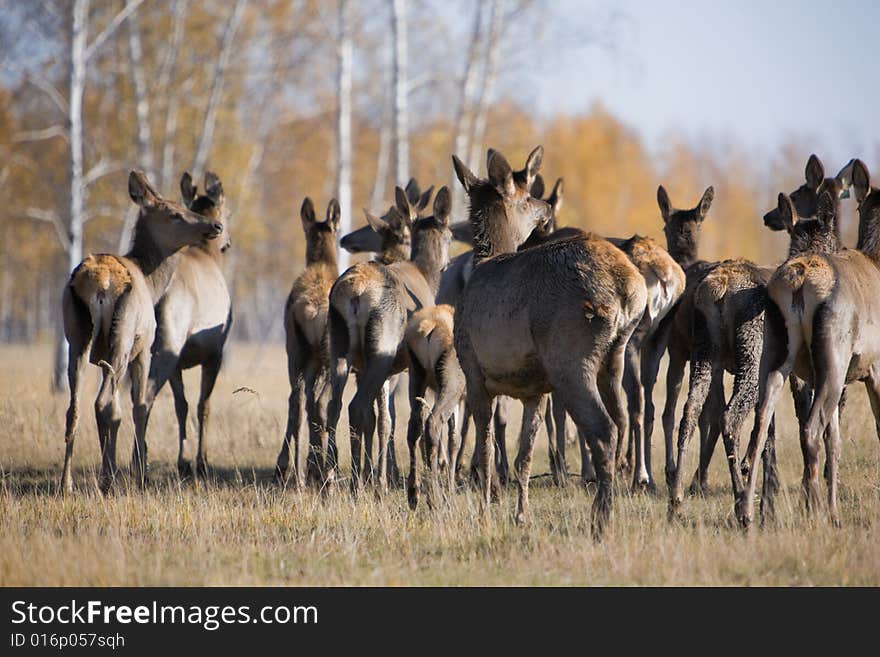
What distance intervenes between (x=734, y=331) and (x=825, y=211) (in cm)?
138

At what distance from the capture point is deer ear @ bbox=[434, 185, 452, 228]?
10.6 m

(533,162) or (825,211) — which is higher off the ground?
(533,162)

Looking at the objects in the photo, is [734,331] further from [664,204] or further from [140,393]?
[140,393]

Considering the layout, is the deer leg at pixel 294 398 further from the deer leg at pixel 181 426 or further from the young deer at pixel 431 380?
the young deer at pixel 431 380

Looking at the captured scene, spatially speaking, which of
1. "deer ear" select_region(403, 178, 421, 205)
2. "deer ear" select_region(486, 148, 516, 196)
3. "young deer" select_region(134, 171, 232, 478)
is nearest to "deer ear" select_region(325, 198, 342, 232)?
"young deer" select_region(134, 171, 232, 478)

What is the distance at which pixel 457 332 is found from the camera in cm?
816

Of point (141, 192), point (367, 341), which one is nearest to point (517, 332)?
point (367, 341)

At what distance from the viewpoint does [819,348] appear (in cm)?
742

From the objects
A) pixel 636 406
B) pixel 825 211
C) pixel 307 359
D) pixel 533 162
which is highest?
pixel 533 162

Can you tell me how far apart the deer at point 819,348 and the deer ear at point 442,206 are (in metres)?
3.93

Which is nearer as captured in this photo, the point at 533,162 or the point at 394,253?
the point at 533,162

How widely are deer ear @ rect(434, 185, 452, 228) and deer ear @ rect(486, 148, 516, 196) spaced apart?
1.37m

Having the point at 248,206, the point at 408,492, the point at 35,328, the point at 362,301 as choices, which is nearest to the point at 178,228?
the point at 362,301

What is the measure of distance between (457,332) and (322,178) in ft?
104
